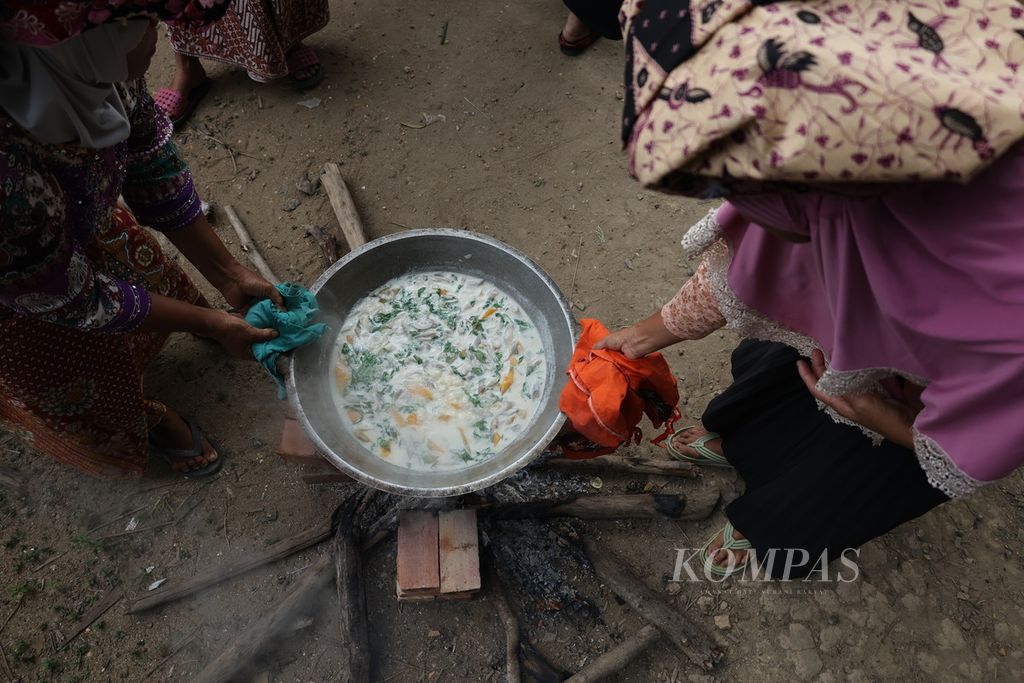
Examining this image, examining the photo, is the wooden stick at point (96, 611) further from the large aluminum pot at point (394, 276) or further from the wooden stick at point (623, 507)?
the wooden stick at point (623, 507)

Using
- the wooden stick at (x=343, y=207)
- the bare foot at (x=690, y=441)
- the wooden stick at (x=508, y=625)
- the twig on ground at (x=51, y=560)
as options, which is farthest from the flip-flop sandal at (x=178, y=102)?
the bare foot at (x=690, y=441)

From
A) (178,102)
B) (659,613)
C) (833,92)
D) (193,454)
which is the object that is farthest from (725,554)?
(178,102)

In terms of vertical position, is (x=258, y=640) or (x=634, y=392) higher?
(x=634, y=392)

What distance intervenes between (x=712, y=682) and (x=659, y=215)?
2.30 m

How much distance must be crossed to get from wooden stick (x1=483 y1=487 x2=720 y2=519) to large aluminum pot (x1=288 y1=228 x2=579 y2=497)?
524 mm

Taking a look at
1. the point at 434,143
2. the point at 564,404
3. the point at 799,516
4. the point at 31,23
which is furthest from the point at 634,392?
the point at 434,143

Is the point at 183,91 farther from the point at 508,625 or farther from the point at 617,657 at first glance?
the point at 617,657

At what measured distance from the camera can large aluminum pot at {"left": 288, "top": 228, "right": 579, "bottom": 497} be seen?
6.54 feet

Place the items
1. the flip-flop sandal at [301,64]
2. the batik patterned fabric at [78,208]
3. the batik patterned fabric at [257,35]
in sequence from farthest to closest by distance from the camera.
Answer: the flip-flop sandal at [301,64] → the batik patterned fabric at [257,35] → the batik patterned fabric at [78,208]

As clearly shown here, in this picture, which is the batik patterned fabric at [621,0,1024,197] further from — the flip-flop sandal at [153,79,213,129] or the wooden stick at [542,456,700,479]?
the flip-flop sandal at [153,79,213,129]

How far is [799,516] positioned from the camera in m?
2.11

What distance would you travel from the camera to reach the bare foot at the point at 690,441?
2.75m

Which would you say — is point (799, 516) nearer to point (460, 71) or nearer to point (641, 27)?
point (641, 27)

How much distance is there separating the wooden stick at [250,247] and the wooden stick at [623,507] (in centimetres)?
173
